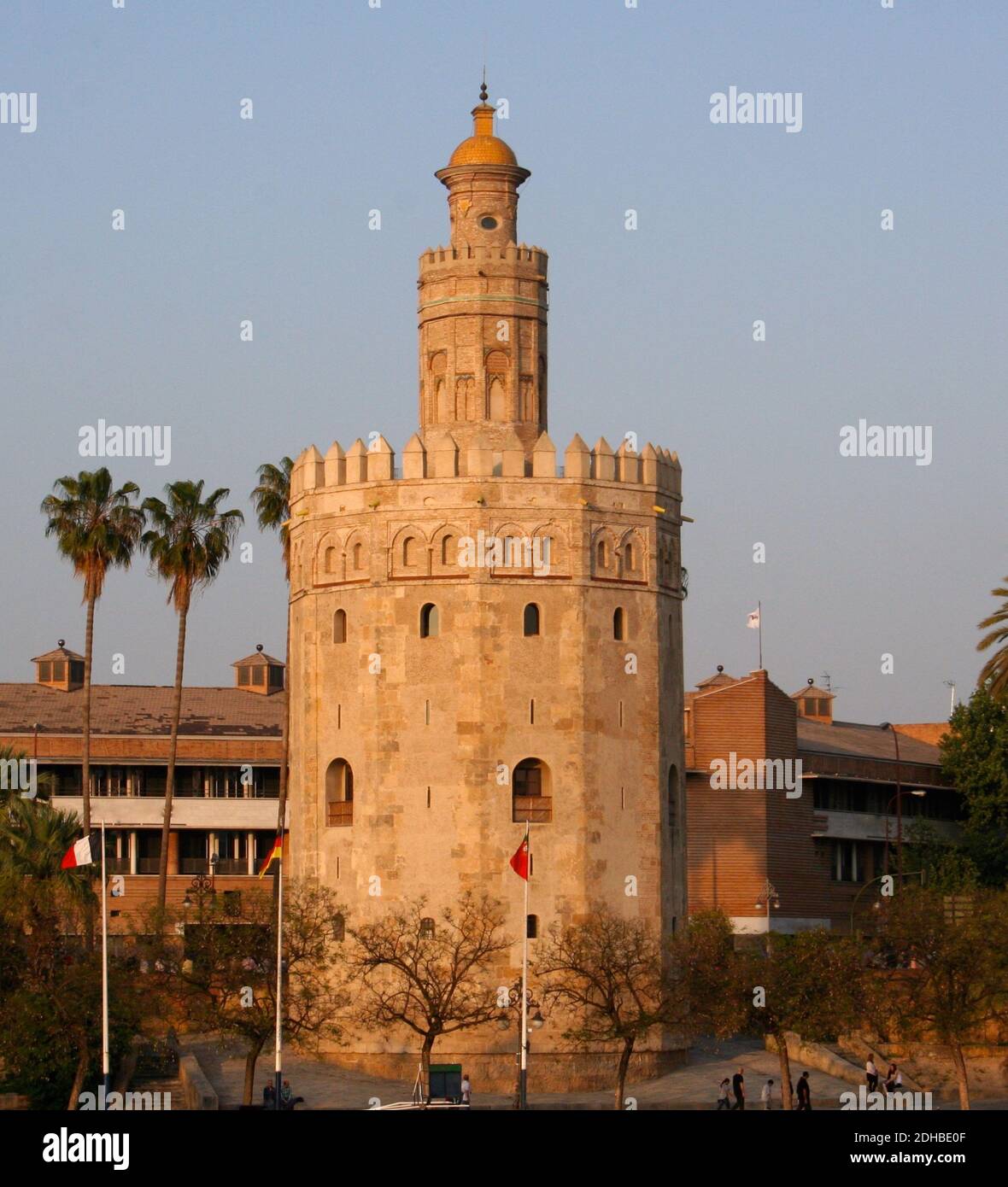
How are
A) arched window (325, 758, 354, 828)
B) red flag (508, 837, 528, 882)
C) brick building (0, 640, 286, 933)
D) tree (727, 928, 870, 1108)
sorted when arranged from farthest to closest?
brick building (0, 640, 286, 933), arched window (325, 758, 354, 828), tree (727, 928, 870, 1108), red flag (508, 837, 528, 882)

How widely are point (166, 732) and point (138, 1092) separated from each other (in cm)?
3306

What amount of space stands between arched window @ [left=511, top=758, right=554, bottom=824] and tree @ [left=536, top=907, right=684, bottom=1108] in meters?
2.98

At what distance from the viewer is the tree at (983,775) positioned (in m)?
101

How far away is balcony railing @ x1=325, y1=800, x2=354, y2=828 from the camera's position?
71625 mm

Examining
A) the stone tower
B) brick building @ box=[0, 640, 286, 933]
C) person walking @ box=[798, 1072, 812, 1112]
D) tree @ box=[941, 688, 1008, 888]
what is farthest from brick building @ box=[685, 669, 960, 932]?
person walking @ box=[798, 1072, 812, 1112]

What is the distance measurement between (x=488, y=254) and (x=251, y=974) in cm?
2217

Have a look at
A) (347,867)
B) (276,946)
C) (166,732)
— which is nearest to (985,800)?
(166,732)

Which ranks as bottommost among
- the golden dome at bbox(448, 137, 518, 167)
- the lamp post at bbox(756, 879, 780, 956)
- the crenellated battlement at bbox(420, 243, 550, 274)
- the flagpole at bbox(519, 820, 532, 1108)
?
the flagpole at bbox(519, 820, 532, 1108)

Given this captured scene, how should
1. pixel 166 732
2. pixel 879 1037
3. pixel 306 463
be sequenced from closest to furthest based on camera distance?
pixel 879 1037 < pixel 306 463 < pixel 166 732

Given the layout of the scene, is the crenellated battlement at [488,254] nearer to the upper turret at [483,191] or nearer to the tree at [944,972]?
the upper turret at [483,191]

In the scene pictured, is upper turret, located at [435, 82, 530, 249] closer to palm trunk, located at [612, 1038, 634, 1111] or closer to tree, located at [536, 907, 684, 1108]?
tree, located at [536, 907, 684, 1108]
